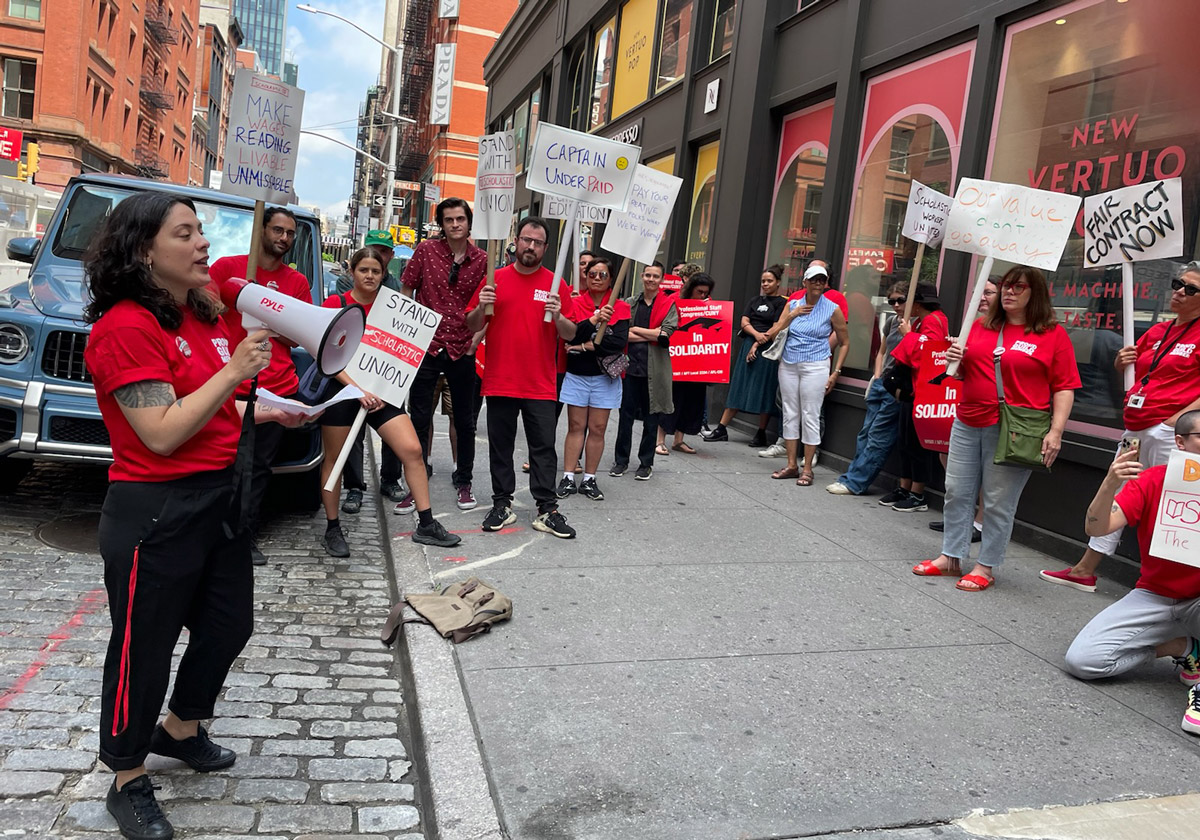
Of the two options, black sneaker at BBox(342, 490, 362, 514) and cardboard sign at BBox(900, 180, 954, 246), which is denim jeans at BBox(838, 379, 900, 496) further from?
black sneaker at BBox(342, 490, 362, 514)

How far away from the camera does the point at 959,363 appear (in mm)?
5664

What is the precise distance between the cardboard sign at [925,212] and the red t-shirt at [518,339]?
286cm

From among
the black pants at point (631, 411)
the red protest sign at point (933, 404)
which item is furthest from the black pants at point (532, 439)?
the red protest sign at point (933, 404)

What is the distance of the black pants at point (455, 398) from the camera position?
21.8 ft

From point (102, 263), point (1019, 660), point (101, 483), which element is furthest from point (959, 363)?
point (101, 483)

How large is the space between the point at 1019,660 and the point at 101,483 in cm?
642

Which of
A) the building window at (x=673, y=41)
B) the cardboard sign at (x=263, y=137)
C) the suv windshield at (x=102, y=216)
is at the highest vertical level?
the building window at (x=673, y=41)

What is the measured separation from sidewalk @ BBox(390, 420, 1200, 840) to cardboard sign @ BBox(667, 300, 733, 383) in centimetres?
293

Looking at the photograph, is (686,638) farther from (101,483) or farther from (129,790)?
(101,483)

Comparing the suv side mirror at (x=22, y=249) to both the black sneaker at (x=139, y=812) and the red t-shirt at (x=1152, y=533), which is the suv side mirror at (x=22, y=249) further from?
the red t-shirt at (x=1152, y=533)

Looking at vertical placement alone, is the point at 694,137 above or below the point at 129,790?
above

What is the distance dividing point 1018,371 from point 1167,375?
0.77 meters

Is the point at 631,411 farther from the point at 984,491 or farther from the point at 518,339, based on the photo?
the point at 984,491

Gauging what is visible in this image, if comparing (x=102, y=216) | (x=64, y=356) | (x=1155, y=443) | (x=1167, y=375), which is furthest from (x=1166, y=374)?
(x=102, y=216)
